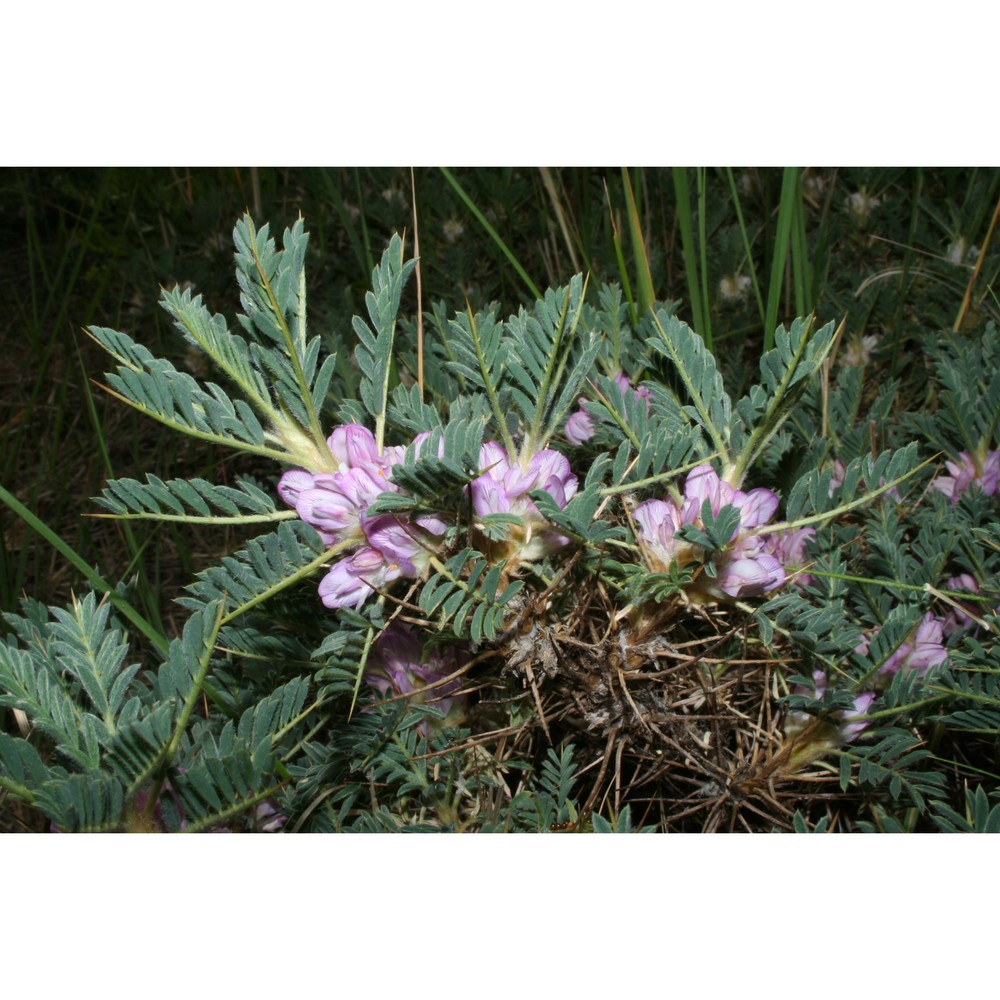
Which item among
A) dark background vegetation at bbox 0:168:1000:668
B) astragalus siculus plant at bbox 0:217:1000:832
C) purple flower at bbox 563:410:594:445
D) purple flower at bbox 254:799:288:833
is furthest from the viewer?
dark background vegetation at bbox 0:168:1000:668

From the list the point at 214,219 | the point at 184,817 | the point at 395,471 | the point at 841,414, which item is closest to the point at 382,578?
the point at 395,471

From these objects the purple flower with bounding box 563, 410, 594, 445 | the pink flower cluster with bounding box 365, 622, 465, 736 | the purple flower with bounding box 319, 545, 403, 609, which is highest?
the purple flower with bounding box 563, 410, 594, 445

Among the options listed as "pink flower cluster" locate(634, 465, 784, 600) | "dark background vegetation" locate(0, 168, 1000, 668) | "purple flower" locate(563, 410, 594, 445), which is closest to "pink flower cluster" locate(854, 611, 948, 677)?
"pink flower cluster" locate(634, 465, 784, 600)

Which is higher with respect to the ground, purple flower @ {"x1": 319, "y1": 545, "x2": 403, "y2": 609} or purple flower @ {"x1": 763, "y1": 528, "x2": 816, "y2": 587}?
purple flower @ {"x1": 319, "y1": 545, "x2": 403, "y2": 609}

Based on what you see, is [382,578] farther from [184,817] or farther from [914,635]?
[914,635]

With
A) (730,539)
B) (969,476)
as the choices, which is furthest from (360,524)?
(969,476)

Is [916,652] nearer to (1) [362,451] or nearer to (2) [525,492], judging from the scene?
(2) [525,492]

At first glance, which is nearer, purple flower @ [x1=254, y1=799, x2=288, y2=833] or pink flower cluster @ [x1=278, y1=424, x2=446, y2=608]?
pink flower cluster @ [x1=278, y1=424, x2=446, y2=608]

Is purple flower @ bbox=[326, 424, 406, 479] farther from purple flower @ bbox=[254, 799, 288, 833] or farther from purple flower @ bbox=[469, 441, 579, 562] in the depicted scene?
purple flower @ bbox=[254, 799, 288, 833]

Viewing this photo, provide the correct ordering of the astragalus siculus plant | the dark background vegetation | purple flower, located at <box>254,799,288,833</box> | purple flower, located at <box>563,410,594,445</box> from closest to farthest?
1. the astragalus siculus plant
2. purple flower, located at <box>254,799,288,833</box>
3. purple flower, located at <box>563,410,594,445</box>
4. the dark background vegetation
